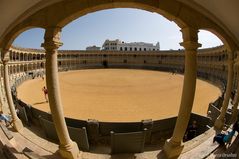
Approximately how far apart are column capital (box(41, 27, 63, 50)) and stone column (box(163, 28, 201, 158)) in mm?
3572

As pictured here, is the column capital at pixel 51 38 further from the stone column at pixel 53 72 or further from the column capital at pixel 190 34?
the column capital at pixel 190 34

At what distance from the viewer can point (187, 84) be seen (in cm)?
504

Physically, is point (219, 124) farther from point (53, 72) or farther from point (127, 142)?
point (53, 72)

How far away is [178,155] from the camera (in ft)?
18.3

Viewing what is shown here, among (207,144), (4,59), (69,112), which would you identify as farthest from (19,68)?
(207,144)

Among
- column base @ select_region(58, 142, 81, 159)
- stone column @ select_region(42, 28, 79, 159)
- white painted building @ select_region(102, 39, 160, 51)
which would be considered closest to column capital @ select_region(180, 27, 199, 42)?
stone column @ select_region(42, 28, 79, 159)

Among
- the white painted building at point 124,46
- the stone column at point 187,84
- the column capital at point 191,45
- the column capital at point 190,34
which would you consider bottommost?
the stone column at point 187,84

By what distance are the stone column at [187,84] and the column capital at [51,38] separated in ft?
11.7

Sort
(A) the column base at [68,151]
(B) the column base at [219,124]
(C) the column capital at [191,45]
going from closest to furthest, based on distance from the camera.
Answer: (C) the column capital at [191,45]
(A) the column base at [68,151]
(B) the column base at [219,124]

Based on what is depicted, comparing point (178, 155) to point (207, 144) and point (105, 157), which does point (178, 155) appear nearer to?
point (207, 144)

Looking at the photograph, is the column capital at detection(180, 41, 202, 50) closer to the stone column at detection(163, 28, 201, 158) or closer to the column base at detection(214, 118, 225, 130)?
the stone column at detection(163, 28, 201, 158)

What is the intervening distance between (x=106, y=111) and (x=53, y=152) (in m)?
7.94

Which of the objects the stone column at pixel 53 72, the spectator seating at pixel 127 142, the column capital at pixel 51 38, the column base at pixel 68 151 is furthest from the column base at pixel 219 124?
the column capital at pixel 51 38

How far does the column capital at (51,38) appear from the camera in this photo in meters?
4.60
